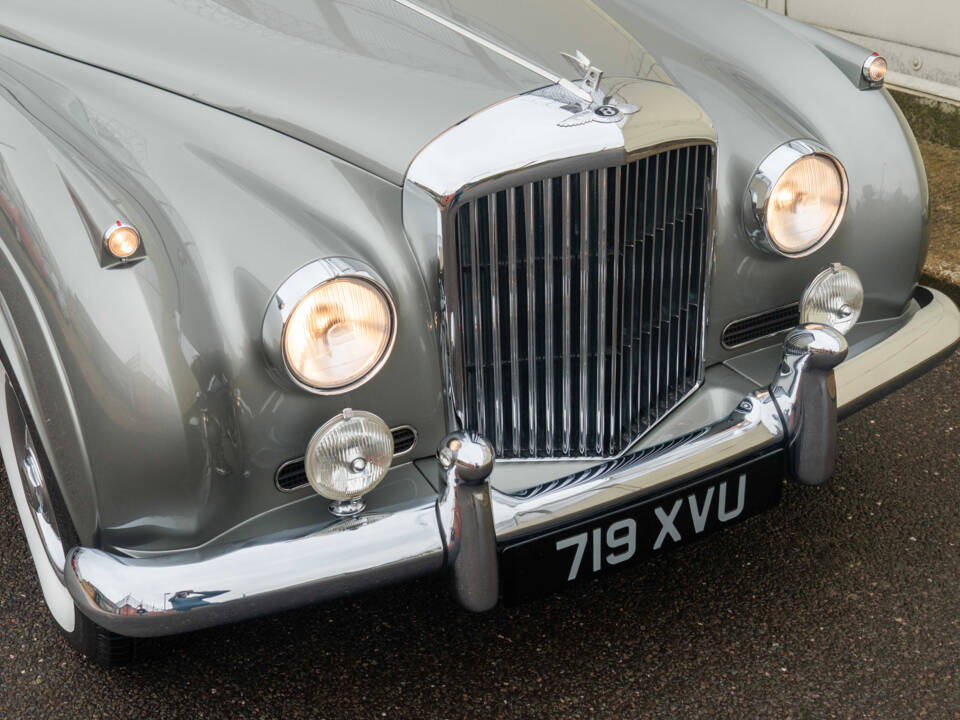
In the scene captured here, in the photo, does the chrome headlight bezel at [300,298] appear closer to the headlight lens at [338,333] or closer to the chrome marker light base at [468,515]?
the headlight lens at [338,333]

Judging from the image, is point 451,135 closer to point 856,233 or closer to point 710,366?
point 710,366

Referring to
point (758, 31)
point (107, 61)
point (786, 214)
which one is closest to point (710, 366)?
point (786, 214)

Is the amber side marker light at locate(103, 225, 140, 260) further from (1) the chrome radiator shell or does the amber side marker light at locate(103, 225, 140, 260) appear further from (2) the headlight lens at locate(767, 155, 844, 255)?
(2) the headlight lens at locate(767, 155, 844, 255)

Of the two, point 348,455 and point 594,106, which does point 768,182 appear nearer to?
point 594,106

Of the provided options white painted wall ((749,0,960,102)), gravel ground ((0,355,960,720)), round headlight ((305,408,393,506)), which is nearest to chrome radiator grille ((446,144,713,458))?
round headlight ((305,408,393,506))

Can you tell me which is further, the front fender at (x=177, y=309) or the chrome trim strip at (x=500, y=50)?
the chrome trim strip at (x=500, y=50)

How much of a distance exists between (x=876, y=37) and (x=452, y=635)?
3709 mm

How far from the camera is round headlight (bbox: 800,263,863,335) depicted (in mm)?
2246

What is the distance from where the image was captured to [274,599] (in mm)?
1771

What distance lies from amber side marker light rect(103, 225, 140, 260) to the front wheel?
40 cm

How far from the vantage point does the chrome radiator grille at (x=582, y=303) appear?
1.95 meters

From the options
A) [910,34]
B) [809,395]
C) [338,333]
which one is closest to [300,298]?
[338,333]

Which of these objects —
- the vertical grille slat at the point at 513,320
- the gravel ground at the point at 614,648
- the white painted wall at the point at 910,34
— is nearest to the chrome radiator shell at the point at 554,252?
the vertical grille slat at the point at 513,320

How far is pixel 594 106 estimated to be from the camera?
6.52 ft
